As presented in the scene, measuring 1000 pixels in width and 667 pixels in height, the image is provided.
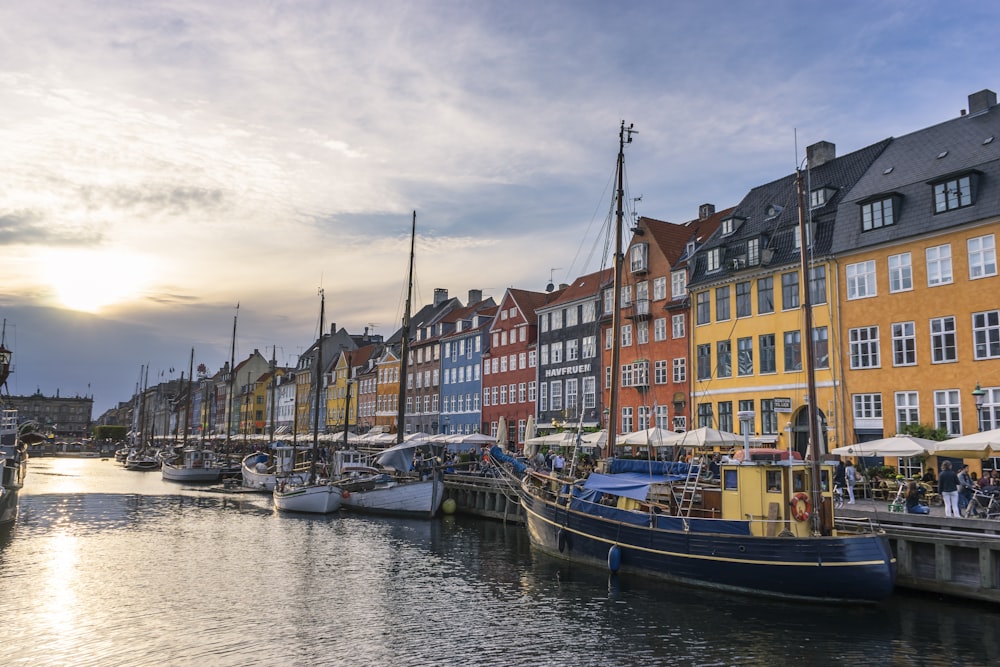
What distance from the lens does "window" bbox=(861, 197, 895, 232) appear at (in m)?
36.5

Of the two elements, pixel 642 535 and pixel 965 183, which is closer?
pixel 642 535

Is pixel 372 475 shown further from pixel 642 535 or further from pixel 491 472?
pixel 642 535

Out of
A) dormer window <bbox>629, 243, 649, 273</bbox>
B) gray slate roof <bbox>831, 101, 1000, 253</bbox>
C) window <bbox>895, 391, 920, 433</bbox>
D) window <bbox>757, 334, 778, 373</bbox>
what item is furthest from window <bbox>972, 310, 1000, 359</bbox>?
dormer window <bbox>629, 243, 649, 273</bbox>

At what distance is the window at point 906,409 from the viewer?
112ft

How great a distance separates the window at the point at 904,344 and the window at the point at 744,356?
831 centimetres

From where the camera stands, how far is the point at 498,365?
236ft

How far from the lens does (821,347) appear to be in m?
38.6

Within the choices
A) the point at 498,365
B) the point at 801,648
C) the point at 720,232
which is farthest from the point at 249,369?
the point at 801,648

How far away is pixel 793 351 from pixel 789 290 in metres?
3.22

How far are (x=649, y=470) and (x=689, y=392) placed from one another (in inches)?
845

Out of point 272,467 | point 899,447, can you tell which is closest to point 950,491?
point 899,447

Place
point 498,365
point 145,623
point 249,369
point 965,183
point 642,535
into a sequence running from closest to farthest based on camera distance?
point 145,623
point 642,535
point 965,183
point 498,365
point 249,369

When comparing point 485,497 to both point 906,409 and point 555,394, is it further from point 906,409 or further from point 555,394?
point 906,409

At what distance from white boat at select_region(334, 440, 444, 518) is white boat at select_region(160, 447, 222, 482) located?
32717 mm
